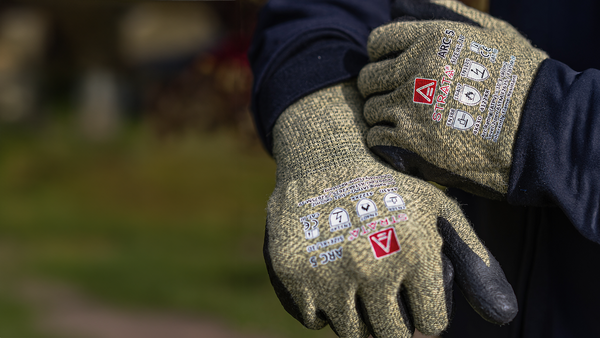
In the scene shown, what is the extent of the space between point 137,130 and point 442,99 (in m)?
2.52

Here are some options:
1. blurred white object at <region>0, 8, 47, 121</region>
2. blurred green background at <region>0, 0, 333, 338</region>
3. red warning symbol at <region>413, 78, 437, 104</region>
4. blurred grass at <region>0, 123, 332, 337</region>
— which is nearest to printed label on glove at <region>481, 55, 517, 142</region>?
red warning symbol at <region>413, 78, 437, 104</region>

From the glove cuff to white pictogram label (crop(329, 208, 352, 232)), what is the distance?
13 cm

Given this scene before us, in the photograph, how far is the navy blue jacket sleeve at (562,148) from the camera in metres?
0.66

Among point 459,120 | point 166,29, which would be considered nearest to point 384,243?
point 459,120

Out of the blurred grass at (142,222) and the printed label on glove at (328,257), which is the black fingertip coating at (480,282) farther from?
the blurred grass at (142,222)

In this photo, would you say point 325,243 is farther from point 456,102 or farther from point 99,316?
point 99,316

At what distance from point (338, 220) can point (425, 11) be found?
564 millimetres

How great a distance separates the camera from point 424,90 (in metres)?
0.77

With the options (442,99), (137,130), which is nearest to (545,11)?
(442,99)

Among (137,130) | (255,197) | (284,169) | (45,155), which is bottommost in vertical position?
(255,197)

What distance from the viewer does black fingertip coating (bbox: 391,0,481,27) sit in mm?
873

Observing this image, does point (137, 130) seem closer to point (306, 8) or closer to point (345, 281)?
point (306, 8)

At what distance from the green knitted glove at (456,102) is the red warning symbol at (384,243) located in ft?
0.66

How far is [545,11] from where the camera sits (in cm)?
97
